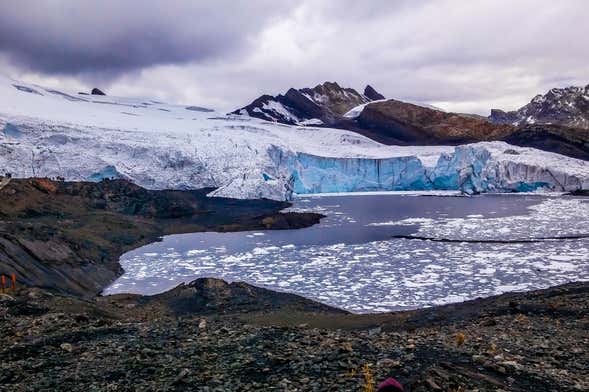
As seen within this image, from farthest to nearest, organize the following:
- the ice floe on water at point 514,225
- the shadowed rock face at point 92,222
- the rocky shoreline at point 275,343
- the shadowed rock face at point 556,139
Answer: the shadowed rock face at point 556,139
the ice floe on water at point 514,225
the shadowed rock face at point 92,222
the rocky shoreline at point 275,343

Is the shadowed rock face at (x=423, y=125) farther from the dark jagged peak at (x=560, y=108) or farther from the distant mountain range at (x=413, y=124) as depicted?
the dark jagged peak at (x=560, y=108)

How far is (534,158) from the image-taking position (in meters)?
53.5

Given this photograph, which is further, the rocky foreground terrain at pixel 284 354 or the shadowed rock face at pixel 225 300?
the shadowed rock face at pixel 225 300

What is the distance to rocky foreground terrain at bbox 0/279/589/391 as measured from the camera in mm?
5461

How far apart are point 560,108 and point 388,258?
16291 cm

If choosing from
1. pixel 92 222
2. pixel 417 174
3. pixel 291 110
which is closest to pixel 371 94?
pixel 291 110

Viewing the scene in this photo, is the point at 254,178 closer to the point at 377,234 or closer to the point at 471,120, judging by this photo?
the point at 377,234

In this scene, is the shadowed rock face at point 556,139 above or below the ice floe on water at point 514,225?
above

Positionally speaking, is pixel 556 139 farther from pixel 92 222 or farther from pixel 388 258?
pixel 92 222

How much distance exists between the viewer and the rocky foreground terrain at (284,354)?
5461mm

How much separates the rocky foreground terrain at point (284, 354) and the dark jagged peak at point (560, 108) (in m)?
157

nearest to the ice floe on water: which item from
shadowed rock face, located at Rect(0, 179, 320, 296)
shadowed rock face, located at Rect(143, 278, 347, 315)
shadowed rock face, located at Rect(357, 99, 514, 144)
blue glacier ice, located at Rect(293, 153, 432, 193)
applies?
shadowed rock face, located at Rect(0, 179, 320, 296)

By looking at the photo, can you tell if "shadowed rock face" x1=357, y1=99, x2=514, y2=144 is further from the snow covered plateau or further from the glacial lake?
the glacial lake

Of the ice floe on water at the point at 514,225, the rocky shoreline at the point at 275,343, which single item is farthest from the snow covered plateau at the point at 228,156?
the rocky shoreline at the point at 275,343
